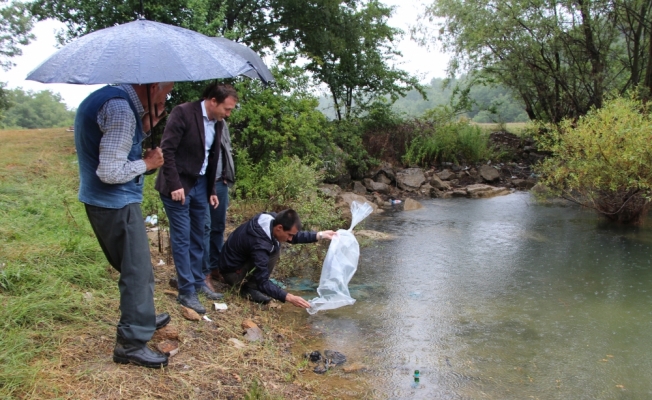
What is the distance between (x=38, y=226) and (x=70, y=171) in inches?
169

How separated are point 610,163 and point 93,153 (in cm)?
759

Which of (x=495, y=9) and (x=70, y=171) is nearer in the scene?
(x=70, y=171)

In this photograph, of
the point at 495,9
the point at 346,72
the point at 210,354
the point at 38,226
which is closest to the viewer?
the point at 210,354

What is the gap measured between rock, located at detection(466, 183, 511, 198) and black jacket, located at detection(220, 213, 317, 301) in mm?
8967

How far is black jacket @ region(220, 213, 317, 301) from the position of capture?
4.25 m

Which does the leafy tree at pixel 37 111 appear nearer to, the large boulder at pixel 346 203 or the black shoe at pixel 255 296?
the large boulder at pixel 346 203

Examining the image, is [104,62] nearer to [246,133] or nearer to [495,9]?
[246,133]

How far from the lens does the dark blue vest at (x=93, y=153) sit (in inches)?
108

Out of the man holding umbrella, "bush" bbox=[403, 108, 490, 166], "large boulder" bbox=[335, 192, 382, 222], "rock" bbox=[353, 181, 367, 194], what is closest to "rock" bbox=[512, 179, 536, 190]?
"bush" bbox=[403, 108, 490, 166]

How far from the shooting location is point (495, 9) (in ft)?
46.7

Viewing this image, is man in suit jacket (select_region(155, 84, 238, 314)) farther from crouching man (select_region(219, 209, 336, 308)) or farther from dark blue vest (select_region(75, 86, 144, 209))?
dark blue vest (select_region(75, 86, 144, 209))


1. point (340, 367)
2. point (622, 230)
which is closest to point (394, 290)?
point (340, 367)

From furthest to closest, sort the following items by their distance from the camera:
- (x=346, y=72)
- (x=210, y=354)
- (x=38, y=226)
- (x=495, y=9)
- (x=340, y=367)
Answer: (x=346, y=72) → (x=495, y=9) → (x=38, y=226) → (x=340, y=367) → (x=210, y=354)

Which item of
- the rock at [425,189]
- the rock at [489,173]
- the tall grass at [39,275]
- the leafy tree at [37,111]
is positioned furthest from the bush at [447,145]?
the leafy tree at [37,111]
